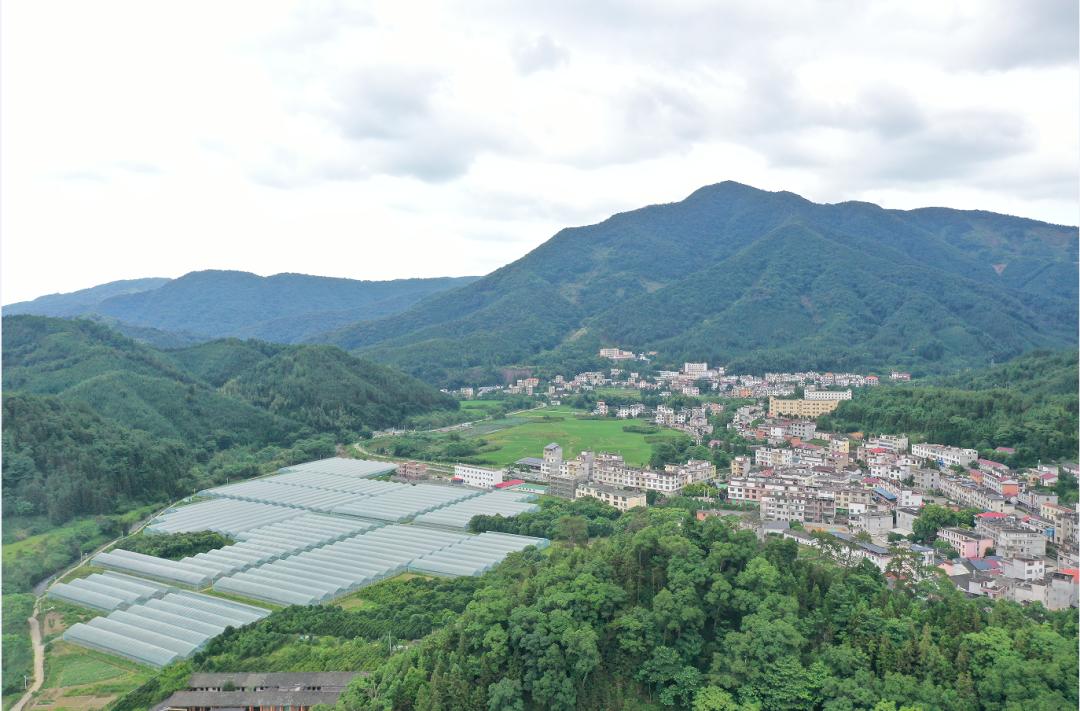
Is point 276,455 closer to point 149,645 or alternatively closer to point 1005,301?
point 149,645

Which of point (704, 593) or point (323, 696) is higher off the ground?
point (704, 593)

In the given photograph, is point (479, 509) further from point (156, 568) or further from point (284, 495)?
point (156, 568)

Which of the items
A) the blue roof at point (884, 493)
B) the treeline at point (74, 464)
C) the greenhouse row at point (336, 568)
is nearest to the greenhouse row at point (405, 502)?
the greenhouse row at point (336, 568)

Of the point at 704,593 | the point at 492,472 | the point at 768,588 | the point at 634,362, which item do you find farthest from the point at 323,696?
the point at 634,362

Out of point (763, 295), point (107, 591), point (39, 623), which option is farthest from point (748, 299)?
point (39, 623)

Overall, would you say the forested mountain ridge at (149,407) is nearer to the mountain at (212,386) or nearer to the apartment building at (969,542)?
the mountain at (212,386)

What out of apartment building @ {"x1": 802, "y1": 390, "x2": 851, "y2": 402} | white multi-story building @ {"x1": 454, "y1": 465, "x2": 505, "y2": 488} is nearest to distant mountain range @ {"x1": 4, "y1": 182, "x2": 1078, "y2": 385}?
apartment building @ {"x1": 802, "y1": 390, "x2": 851, "y2": 402}
